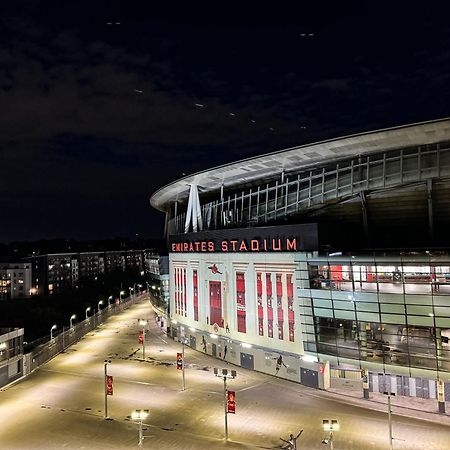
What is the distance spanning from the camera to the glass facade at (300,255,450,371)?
4141cm

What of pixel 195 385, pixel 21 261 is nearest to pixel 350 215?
pixel 195 385

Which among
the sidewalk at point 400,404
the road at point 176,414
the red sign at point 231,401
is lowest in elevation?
the sidewalk at point 400,404

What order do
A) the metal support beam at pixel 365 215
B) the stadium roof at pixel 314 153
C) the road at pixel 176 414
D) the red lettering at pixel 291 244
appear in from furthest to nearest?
the metal support beam at pixel 365 215 < the red lettering at pixel 291 244 < the stadium roof at pixel 314 153 < the road at pixel 176 414

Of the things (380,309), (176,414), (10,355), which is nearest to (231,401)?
(176,414)

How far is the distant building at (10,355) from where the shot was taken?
165 ft

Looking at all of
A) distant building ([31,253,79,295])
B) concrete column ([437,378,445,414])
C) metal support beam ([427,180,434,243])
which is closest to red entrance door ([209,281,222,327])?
metal support beam ([427,180,434,243])

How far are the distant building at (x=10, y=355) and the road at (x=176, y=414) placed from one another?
168cm

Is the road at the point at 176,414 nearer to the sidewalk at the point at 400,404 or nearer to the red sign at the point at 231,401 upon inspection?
the sidewalk at the point at 400,404

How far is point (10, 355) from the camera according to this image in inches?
2042

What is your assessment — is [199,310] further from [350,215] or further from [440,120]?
[440,120]

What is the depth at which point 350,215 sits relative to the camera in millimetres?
58406

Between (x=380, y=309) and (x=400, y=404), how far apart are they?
859 cm

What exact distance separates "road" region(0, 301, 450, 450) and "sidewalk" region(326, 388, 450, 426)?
3.09 ft

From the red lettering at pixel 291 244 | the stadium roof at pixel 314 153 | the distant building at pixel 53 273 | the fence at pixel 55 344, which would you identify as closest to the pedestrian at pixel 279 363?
the red lettering at pixel 291 244
